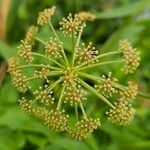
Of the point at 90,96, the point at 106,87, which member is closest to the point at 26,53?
the point at 106,87

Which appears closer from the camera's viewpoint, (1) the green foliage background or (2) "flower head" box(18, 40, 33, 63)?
(2) "flower head" box(18, 40, 33, 63)

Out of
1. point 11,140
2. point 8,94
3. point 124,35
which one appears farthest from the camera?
point 124,35

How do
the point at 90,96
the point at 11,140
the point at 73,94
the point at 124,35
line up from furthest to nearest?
the point at 124,35
the point at 90,96
the point at 11,140
the point at 73,94

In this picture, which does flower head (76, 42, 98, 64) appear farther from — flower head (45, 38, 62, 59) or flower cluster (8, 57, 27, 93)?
flower cluster (8, 57, 27, 93)

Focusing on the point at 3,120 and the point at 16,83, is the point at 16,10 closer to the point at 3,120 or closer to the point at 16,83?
the point at 3,120

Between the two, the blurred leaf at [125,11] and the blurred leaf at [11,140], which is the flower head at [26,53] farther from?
the blurred leaf at [125,11]

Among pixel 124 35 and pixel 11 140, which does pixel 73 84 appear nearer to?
pixel 11 140

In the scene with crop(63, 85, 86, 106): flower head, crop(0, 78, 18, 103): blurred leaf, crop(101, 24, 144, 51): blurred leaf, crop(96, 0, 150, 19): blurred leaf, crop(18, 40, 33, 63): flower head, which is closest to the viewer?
crop(63, 85, 86, 106): flower head

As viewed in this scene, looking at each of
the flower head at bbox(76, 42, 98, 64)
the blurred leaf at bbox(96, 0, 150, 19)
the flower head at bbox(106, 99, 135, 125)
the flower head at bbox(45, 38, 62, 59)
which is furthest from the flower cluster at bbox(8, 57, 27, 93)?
the blurred leaf at bbox(96, 0, 150, 19)

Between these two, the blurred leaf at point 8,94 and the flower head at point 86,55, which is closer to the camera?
the flower head at point 86,55

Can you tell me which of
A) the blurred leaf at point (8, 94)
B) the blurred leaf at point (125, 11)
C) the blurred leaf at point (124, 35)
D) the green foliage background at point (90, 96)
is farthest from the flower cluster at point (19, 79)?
the blurred leaf at point (125, 11)
